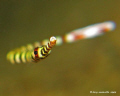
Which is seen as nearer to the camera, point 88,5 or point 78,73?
point 78,73

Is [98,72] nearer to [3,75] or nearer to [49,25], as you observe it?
[3,75]

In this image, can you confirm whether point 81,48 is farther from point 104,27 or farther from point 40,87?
point 40,87

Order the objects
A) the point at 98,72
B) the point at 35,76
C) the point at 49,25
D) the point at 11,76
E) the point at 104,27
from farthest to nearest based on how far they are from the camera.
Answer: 1. the point at 49,25
2. the point at 11,76
3. the point at 35,76
4. the point at 104,27
5. the point at 98,72

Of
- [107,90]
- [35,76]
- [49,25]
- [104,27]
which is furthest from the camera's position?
[49,25]

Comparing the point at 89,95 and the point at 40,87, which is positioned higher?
the point at 40,87

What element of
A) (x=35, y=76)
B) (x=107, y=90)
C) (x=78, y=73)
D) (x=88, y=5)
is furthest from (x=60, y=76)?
(x=88, y=5)

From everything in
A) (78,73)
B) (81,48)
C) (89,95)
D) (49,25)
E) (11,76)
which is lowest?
(89,95)
